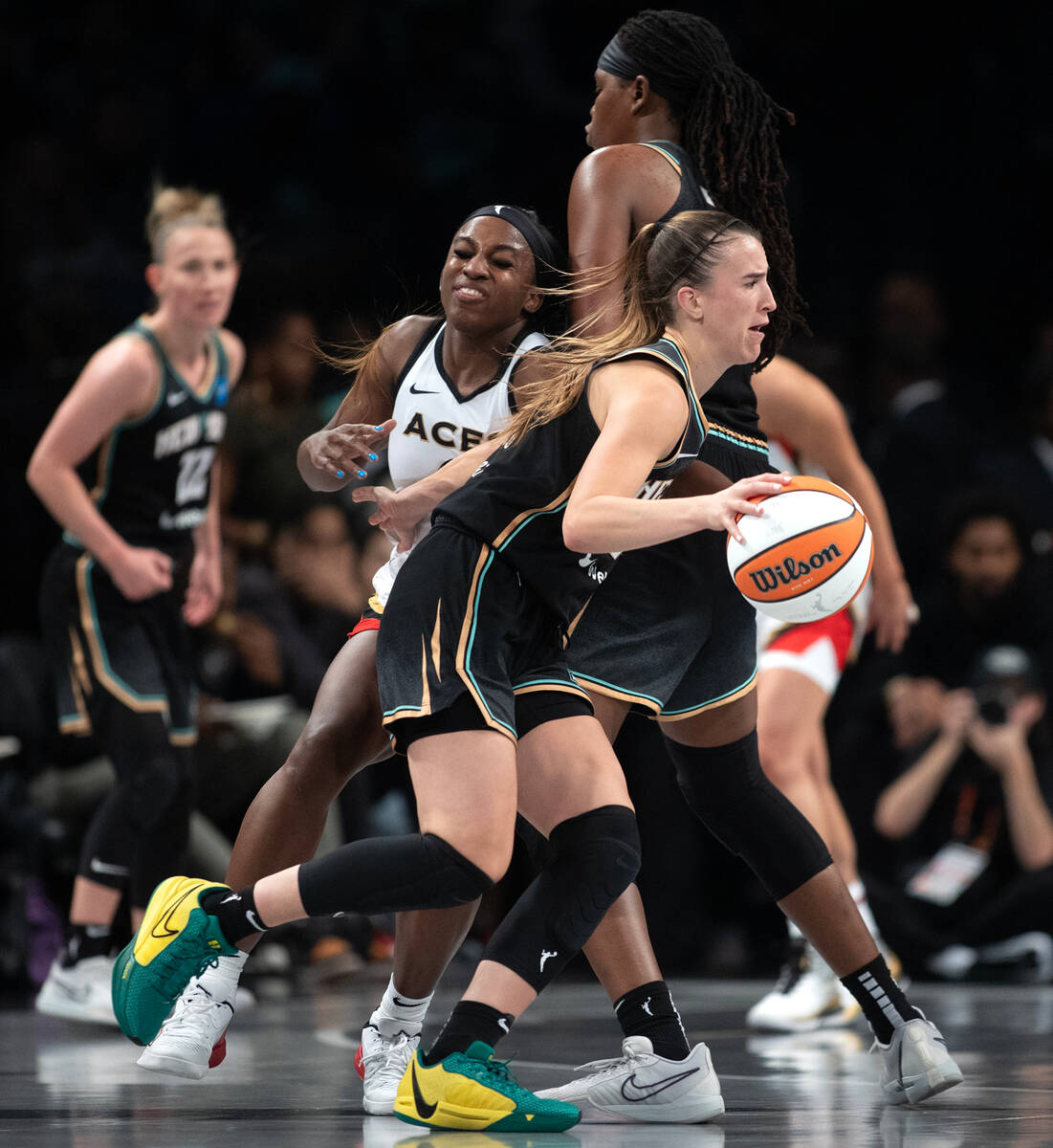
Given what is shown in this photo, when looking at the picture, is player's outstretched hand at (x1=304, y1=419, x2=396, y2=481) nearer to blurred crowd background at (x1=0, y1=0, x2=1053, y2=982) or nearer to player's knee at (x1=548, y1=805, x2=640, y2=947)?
player's knee at (x1=548, y1=805, x2=640, y2=947)

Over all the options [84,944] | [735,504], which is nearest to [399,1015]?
[735,504]

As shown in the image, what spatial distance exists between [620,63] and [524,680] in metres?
1.37

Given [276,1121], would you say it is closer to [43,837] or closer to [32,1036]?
[32,1036]

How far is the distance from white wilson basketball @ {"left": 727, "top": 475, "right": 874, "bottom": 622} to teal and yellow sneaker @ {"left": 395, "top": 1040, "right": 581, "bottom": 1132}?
90 cm

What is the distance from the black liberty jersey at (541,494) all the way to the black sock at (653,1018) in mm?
773

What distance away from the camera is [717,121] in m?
3.75

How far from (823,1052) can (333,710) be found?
164cm

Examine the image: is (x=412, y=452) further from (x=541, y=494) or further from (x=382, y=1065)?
(x=382, y=1065)

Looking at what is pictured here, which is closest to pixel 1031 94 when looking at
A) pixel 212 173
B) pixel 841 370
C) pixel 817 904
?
pixel 841 370

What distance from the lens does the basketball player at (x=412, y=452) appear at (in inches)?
136

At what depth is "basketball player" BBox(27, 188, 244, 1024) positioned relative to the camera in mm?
5027

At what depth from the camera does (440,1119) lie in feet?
9.92

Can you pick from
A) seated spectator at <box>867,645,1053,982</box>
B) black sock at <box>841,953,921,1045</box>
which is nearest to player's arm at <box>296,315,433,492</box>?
black sock at <box>841,953,921,1045</box>

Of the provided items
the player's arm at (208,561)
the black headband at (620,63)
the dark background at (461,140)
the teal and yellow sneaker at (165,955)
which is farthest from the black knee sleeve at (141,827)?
the dark background at (461,140)
